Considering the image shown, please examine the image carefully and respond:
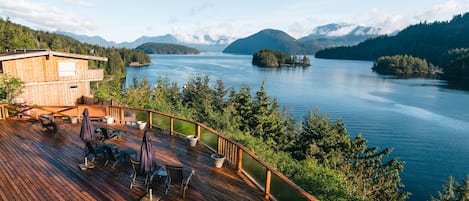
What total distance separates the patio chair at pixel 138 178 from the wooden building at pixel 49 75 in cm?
1590

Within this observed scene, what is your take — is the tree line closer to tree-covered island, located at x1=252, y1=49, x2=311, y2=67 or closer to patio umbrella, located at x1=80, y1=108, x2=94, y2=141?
patio umbrella, located at x1=80, y1=108, x2=94, y2=141

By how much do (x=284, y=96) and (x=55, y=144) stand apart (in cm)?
4537

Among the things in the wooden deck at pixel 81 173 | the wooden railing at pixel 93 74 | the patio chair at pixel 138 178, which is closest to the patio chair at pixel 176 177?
the wooden deck at pixel 81 173

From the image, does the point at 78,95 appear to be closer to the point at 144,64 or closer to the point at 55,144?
the point at 55,144

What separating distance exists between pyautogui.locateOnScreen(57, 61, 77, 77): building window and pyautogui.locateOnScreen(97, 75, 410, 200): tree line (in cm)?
634

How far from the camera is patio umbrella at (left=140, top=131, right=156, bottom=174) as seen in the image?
7180mm

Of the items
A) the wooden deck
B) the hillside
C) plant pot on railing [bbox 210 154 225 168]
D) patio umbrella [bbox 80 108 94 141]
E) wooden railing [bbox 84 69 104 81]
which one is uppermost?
the hillside

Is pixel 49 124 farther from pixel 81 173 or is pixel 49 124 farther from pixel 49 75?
pixel 49 75

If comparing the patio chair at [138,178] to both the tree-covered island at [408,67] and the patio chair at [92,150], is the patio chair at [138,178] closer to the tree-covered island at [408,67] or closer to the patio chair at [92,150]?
the patio chair at [92,150]

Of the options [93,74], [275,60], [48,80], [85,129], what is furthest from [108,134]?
[275,60]

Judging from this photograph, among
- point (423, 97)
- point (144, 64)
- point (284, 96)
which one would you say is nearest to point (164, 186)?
point (284, 96)

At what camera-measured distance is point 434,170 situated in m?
25.3

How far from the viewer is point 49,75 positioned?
21.6 m

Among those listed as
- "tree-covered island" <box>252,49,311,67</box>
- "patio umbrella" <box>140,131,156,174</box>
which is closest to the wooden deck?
"patio umbrella" <box>140,131,156,174</box>
